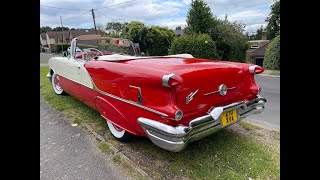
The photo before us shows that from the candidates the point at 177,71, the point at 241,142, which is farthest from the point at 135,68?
the point at 241,142

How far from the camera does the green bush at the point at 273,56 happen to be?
16.0 metres

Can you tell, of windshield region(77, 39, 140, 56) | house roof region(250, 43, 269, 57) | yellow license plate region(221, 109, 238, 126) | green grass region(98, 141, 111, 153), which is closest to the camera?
yellow license plate region(221, 109, 238, 126)

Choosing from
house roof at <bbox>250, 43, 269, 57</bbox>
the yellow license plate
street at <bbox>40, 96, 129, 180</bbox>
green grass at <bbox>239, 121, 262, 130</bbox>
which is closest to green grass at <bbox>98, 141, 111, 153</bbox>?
street at <bbox>40, 96, 129, 180</bbox>

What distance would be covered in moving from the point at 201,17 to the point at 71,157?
19.2 m

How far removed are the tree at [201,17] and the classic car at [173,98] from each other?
17980 millimetres

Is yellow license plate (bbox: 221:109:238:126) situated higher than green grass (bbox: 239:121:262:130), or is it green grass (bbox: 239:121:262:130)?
yellow license plate (bbox: 221:109:238:126)

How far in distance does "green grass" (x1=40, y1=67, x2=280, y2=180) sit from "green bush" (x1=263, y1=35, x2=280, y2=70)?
14176 mm

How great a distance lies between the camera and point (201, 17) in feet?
66.6

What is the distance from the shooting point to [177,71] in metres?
2.44

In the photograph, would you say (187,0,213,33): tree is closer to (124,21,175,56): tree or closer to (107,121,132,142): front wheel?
(124,21,175,56): tree

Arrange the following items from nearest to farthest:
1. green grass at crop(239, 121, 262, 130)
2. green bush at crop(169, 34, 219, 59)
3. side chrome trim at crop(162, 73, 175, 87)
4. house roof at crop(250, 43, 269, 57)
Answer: side chrome trim at crop(162, 73, 175, 87) → green grass at crop(239, 121, 262, 130) → green bush at crop(169, 34, 219, 59) → house roof at crop(250, 43, 269, 57)

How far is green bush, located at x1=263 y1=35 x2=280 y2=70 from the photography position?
632 inches

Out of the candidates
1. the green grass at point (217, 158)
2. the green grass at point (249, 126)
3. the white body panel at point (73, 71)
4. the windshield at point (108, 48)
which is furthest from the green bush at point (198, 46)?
the green grass at point (217, 158)

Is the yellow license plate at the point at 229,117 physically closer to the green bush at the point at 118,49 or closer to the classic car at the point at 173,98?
the classic car at the point at 173,98
